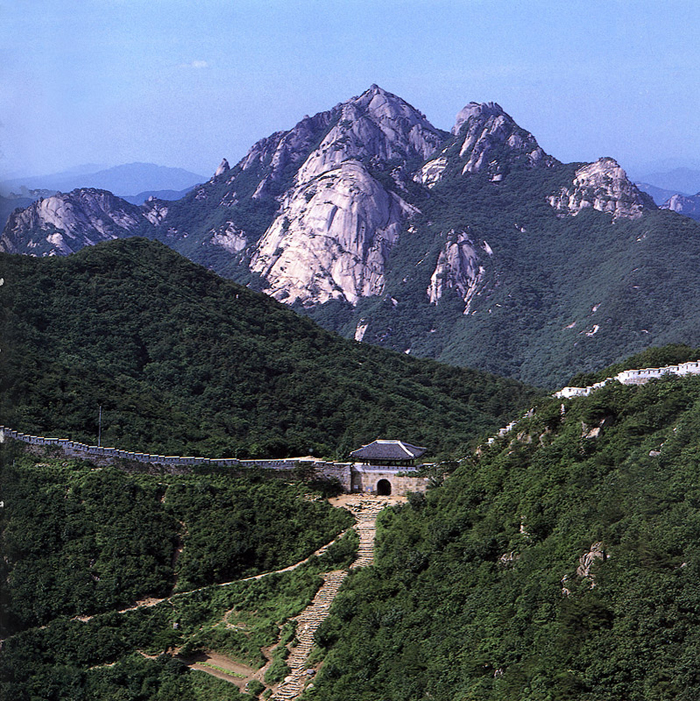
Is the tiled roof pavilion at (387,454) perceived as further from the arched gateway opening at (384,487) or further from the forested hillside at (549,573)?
the forested hillside at (549,573)

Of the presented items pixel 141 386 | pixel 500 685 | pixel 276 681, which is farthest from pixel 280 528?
pixel 141 386

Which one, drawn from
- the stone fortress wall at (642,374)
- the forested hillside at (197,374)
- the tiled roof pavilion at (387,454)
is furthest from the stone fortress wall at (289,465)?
the stone fortress wall at (642,374)

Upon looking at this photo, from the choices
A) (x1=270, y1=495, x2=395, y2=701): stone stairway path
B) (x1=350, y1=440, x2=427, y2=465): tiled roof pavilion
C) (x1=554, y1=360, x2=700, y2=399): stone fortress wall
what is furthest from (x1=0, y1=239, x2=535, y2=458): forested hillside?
(x1=554, y1=360, x2=700, y2=399): stone fortress wall

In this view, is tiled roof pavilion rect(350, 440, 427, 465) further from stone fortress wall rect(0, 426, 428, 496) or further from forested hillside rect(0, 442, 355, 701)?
forested hillside rect(0, 442, 355, 701)

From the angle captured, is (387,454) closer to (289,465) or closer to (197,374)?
(289,465)

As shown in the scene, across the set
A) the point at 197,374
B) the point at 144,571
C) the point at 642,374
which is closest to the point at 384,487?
the point at 144,571
